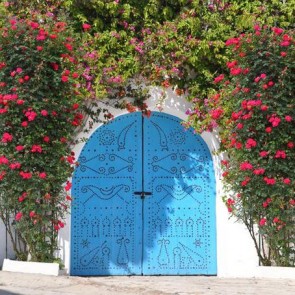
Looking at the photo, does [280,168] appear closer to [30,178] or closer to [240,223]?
[240,223]

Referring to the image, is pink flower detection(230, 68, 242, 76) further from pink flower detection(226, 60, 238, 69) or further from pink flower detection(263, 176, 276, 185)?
pink flower detection(263, 176, 276, 185)

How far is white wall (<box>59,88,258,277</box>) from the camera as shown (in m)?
9.02

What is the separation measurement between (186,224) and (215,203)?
1.66 ft

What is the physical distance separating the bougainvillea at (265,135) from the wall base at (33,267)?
243 centimetres

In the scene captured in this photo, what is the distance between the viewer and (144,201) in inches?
368

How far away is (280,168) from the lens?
321 inches

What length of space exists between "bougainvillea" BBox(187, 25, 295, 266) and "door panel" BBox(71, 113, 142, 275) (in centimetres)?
146

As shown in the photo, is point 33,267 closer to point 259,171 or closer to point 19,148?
point 19,148

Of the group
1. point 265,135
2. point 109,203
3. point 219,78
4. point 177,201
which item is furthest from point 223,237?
point 219,78

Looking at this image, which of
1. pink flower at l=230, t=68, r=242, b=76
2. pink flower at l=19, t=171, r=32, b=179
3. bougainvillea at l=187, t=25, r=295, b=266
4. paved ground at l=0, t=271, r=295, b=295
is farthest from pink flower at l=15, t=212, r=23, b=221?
pink flower at l=230, t=68, r=242, b=76

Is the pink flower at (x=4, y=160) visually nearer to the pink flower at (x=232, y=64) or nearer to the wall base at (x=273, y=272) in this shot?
the pink flower at (x=232, y=64)

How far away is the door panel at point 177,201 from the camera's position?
9.29 meters

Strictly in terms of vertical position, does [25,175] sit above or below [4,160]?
below

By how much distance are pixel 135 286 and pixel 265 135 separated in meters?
2.45
